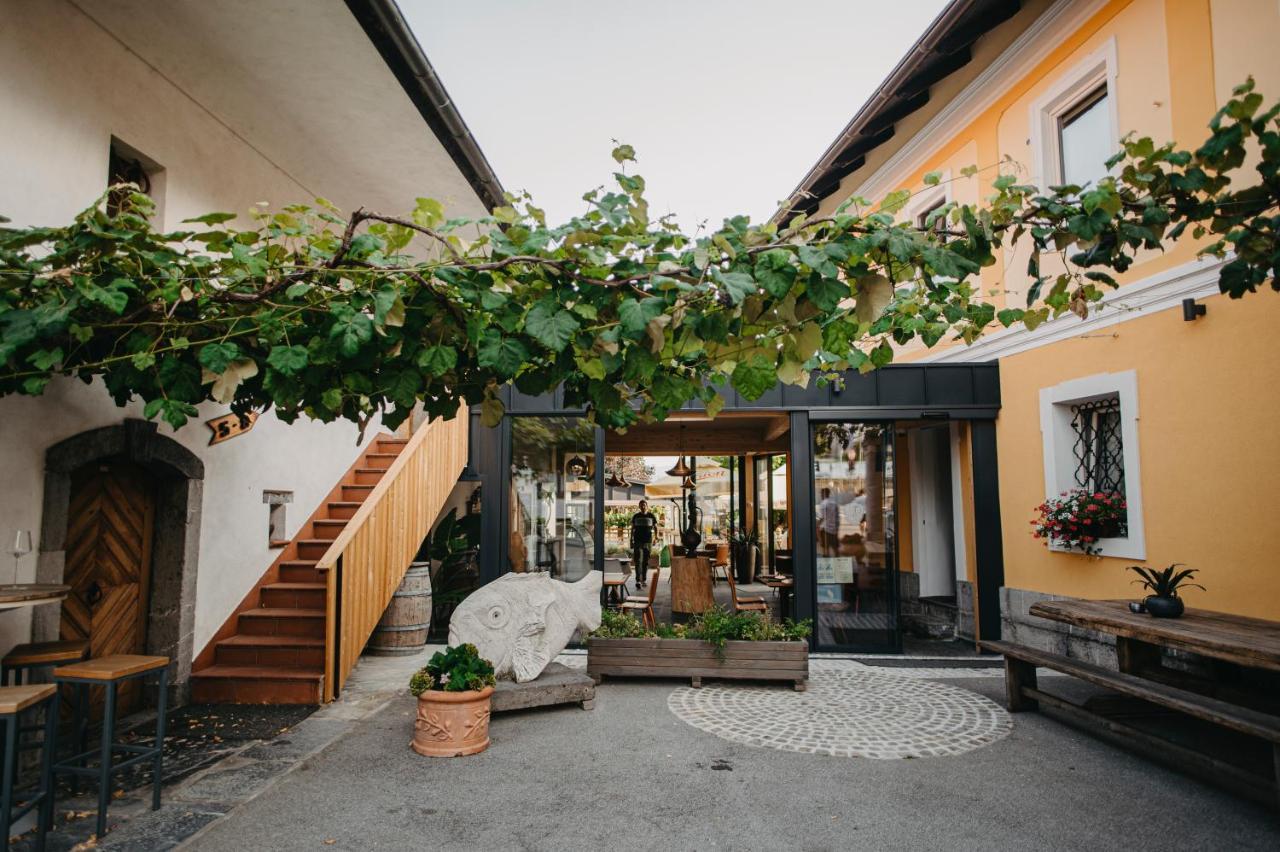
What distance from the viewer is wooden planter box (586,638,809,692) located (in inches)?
265

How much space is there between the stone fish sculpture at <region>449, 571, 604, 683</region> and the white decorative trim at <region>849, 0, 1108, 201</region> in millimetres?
7851

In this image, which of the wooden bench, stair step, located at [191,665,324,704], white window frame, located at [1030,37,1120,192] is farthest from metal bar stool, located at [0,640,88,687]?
white window frame, located at [1030,37,1120,192]

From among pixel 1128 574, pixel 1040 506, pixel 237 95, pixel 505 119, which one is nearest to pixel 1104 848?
pixel 1128 574

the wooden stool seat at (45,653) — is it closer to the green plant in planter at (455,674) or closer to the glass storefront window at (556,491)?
the green plant in planter at (455,674)

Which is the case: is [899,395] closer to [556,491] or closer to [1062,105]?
[1062,105]

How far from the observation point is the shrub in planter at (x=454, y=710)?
195 inches

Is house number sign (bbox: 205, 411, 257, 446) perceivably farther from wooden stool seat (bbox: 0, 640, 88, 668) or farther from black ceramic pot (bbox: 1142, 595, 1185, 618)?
black ceramic pot (bbox: 1142, 595, 1185, 618)

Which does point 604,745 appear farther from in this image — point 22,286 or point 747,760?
point 22,286

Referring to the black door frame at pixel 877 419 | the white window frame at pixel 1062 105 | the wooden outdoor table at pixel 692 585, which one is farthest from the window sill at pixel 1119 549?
the wooden outdoor table at pixel 692 585

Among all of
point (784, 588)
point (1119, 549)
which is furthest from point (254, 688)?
point (1119, 549)

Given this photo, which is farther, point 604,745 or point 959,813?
point 604,745

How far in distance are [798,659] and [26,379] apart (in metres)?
6.06

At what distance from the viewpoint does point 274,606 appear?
7.25 meters

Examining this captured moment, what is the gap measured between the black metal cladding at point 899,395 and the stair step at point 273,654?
3501mm
